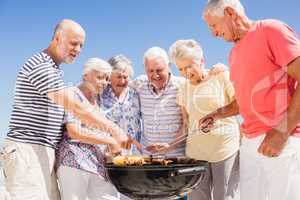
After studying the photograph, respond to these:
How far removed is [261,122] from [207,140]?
127 centimetres

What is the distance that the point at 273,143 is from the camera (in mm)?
1936

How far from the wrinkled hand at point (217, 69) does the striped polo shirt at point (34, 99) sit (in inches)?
52.5

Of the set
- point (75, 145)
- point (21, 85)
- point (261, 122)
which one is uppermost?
point (21, 85)

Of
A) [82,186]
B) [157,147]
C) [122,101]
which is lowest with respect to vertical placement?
[82,186]

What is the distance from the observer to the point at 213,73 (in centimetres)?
351

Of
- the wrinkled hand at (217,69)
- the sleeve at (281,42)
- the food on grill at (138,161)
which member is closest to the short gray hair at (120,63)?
the wrinkled hand at (217,69)

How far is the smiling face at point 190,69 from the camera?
3.44 metres

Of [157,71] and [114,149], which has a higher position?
[157,71]

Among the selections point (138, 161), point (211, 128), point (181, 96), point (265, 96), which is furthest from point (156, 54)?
point (265, 96)

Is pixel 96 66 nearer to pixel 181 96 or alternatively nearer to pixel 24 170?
pixel 181 96

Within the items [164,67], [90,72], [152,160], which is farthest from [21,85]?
[164,67]

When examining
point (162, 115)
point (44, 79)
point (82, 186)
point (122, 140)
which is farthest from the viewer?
point (162, 115)

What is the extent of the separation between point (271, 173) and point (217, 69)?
1.56m

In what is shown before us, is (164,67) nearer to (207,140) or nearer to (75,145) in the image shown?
(207,140)
